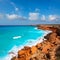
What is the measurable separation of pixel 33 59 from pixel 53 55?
1.94 metres

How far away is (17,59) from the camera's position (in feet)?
50.8

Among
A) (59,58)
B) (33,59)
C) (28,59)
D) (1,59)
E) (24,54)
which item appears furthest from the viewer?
(1,59)

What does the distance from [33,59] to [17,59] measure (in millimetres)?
3035

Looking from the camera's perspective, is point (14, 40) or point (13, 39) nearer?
point (14, 40)

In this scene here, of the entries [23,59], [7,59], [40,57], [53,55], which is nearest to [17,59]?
[23,59]

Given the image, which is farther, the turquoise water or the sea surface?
the turquoise water

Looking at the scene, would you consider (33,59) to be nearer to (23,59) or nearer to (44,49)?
(23,59)

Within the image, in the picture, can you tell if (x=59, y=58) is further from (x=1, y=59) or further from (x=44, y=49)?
(x=1, y=59)

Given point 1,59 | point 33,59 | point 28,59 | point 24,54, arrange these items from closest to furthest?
point 33,59 < point 28,59 < point 24,54 < point 1,59

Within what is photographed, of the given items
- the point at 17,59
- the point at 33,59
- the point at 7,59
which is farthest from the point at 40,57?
the point at 7,59

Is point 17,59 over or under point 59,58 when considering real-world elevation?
under

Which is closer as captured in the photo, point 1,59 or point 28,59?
point 28,59

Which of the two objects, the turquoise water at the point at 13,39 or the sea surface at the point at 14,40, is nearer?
the sea surface at the point at 14,40

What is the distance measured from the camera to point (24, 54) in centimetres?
1622
